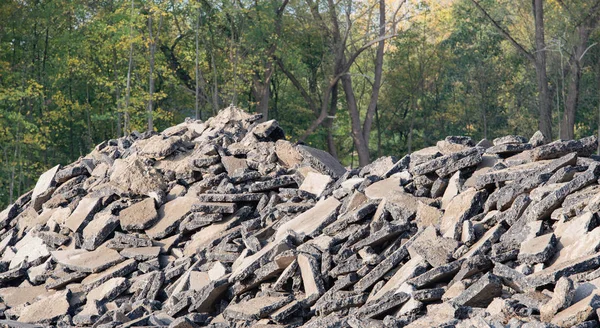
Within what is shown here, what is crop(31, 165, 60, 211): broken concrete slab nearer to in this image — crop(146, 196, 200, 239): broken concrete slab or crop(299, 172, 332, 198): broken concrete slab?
crop(146, 196, 200, 239): broken concrete slab

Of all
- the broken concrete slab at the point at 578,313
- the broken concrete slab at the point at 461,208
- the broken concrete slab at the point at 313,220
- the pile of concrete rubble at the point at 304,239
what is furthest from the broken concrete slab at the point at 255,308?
the broken concrete slab at the point at 578,313

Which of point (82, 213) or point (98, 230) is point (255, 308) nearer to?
A: point (98, 230)

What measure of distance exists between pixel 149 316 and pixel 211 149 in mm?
3480

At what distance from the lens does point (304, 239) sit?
27.2 feet

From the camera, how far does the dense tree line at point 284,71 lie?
2309cm

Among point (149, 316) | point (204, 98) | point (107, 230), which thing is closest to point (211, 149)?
point (107, 230)

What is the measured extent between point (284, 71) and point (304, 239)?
1986 cm

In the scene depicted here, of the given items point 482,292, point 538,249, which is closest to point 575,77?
point 538,249

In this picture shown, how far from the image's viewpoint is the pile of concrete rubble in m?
6.38

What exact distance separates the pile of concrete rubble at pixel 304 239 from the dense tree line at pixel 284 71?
35.4 ft

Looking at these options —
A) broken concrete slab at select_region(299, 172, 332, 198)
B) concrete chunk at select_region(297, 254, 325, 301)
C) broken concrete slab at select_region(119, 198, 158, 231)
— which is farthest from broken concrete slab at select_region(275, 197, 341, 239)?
broken concrete slab at select_region(119, 198, 158, 231)

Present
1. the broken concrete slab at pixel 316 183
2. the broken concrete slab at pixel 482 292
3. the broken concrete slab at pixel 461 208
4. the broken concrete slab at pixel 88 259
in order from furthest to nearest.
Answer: the broken concrete slab at pixel 316 183, the broken concrete slab at pixel 88 259, the broken concrete slab at pixel 461 208, the broken concrete slab at pixel 482 292

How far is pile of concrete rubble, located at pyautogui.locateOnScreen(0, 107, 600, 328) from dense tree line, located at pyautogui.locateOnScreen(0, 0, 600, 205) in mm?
10798

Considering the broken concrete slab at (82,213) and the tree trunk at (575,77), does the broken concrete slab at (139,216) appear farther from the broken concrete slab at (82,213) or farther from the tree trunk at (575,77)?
the tree trunk at (575,77)
